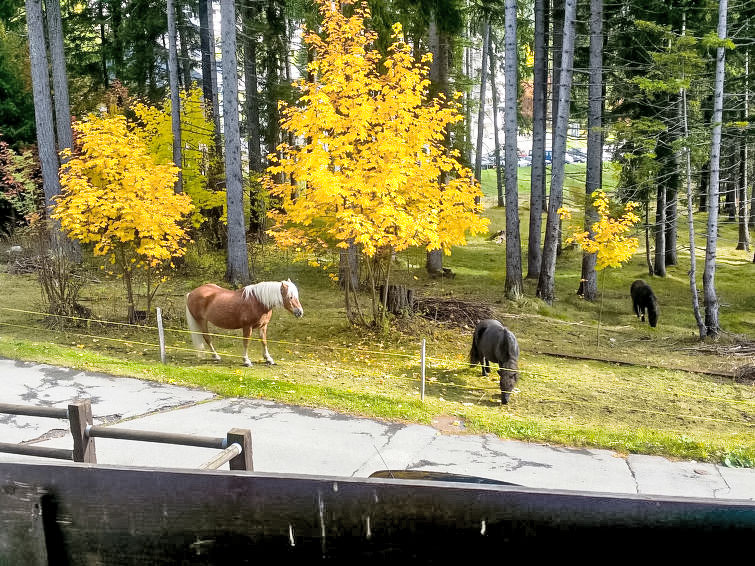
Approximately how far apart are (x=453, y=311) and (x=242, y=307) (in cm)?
603

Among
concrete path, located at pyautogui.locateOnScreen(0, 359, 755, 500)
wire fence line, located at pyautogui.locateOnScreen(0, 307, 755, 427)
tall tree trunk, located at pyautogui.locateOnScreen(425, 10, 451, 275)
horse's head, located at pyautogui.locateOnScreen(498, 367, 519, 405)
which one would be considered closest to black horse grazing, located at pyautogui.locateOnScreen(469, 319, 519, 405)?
horse's head, located at pyautogui.locateOnScreen(498, 367, 519, 405)

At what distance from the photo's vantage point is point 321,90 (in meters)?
12.5

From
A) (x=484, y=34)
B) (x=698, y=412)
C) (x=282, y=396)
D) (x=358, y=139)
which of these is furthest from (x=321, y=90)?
(x=484, y=34)

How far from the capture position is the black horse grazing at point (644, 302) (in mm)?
17125

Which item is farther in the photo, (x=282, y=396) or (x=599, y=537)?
(x=282, y=396)

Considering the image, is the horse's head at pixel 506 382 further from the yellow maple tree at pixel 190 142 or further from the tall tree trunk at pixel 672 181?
the yellow maple tree at pixel 190 142

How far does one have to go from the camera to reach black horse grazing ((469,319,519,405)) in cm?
1033

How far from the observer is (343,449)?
7488 mm

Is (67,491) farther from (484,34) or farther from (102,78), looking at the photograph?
(484,34)

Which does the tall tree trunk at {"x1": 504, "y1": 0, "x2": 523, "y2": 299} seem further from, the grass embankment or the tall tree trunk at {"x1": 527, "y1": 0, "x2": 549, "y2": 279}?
the tall tree trunk at {"x1": 527, "y1": 0, "x2": 549, "y2": 279}

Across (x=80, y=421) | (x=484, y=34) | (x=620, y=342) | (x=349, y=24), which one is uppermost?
(x=484, y=34)

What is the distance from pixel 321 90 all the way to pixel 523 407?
23.6ft

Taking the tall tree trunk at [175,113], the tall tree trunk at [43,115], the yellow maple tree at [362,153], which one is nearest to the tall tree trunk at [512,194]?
the yellow maple tree at [362,153]

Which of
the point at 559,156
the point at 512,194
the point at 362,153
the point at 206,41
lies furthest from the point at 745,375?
the point at 206,41
